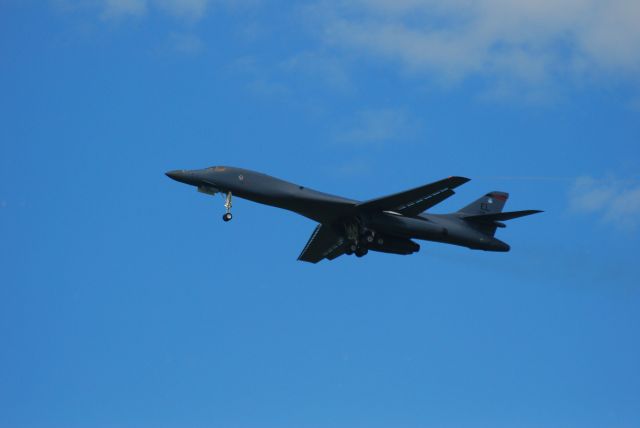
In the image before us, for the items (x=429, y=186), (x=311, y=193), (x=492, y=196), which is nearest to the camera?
(x=429, y=186)

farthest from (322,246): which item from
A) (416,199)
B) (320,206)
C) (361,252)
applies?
(416,199)

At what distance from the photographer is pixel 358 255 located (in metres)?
46.2

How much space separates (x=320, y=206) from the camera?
45438mm

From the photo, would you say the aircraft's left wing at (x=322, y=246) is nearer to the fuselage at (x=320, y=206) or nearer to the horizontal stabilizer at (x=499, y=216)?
the fuselage at (x=320, y=206)

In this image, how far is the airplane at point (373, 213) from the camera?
43781 millimetres

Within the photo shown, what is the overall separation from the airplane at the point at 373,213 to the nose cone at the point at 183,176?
5 cm

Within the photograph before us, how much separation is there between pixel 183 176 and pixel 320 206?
6.62 m

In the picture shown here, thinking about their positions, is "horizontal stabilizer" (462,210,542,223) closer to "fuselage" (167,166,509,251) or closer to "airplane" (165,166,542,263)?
"airplane" (165,166,542,263)

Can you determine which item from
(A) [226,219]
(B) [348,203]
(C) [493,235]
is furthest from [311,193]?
(C) [493,235]

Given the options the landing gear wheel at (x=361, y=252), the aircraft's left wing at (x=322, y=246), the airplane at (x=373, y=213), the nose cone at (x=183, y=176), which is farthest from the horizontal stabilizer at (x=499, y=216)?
the nose cone at (x=183, y=176)

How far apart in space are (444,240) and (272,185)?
8876 millimetres

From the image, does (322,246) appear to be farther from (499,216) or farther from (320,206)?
(499,216)

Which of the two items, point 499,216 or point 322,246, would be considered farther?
point 322,246

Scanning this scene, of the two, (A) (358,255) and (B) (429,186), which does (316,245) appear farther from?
(B) (429,186)
